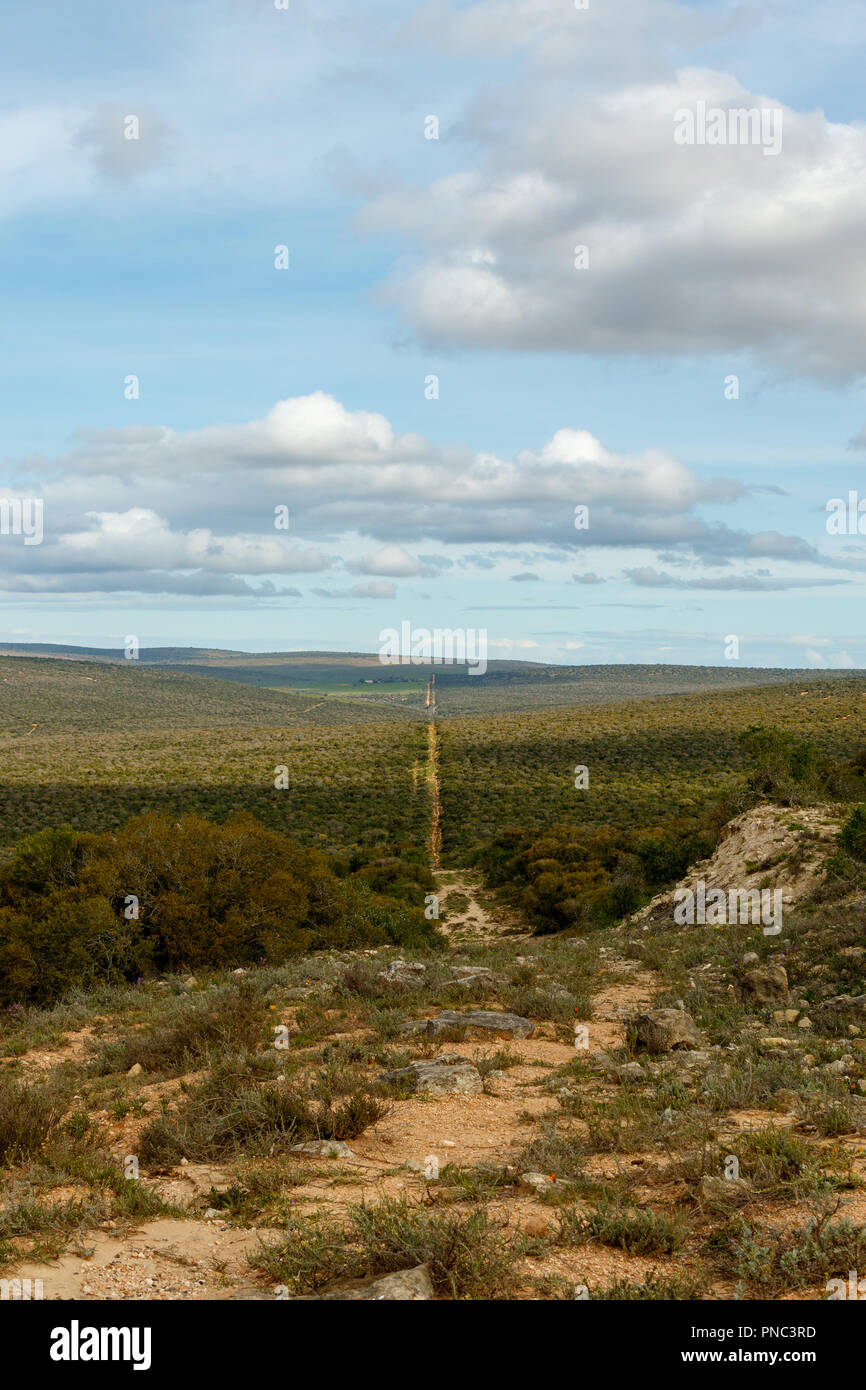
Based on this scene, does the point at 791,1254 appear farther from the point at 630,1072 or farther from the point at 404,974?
the point at 404,974

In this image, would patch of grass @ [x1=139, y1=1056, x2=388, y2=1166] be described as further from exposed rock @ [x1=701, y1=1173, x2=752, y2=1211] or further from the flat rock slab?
exposed rock @ [x1=701, y1=1173, x2=752, y2=1211]

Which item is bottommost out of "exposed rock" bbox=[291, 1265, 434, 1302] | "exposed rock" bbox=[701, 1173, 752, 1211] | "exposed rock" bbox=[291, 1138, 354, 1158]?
"exposed rock" bbox=[291, 1138, 354, 1158]

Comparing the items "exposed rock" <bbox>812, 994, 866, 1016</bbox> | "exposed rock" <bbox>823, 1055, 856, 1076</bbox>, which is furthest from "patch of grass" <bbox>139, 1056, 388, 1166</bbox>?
"exposed rock" <bbox>812, 994, 866, 1016</bbox>


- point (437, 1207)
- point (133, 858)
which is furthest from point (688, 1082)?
point (133, 858)

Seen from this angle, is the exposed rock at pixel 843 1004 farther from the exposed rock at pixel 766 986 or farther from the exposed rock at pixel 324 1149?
the exposed rock at pixel 324 1149

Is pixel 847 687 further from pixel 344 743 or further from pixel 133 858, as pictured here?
pixel 133 858

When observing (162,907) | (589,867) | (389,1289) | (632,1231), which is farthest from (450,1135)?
(589,867)
